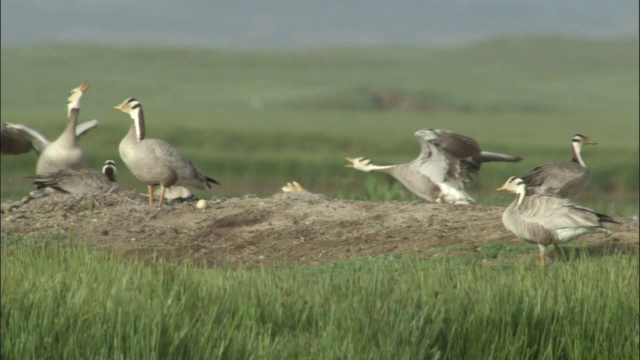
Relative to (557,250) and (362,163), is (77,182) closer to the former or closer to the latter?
(362,163)

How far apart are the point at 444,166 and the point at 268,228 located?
269cm

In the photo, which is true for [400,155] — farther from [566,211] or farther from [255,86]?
[255,86]

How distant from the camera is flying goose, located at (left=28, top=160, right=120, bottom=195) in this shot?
14648mm

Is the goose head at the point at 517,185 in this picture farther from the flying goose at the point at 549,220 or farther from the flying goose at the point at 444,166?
the flying goose at the point at 444,166

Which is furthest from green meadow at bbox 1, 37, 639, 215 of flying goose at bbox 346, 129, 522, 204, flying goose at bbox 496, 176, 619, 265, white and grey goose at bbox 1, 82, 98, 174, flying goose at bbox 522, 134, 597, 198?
flying goose at bbox 496, 176, 619, 265

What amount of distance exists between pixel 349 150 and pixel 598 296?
115 ft

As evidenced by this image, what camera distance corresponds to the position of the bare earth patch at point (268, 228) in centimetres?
1229

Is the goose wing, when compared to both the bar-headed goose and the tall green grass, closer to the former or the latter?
the bar-headed goose

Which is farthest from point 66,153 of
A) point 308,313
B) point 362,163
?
point 308,313

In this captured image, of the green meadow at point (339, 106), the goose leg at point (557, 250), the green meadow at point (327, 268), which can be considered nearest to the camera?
the green meadow at point (327, 268)

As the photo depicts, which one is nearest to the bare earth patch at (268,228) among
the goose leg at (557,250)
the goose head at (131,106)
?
the goose leg at (557,250)

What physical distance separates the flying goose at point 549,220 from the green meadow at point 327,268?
32 centimetres

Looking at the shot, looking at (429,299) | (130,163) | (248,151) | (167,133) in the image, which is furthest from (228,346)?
(167,133)

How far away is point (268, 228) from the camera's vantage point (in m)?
13.1
